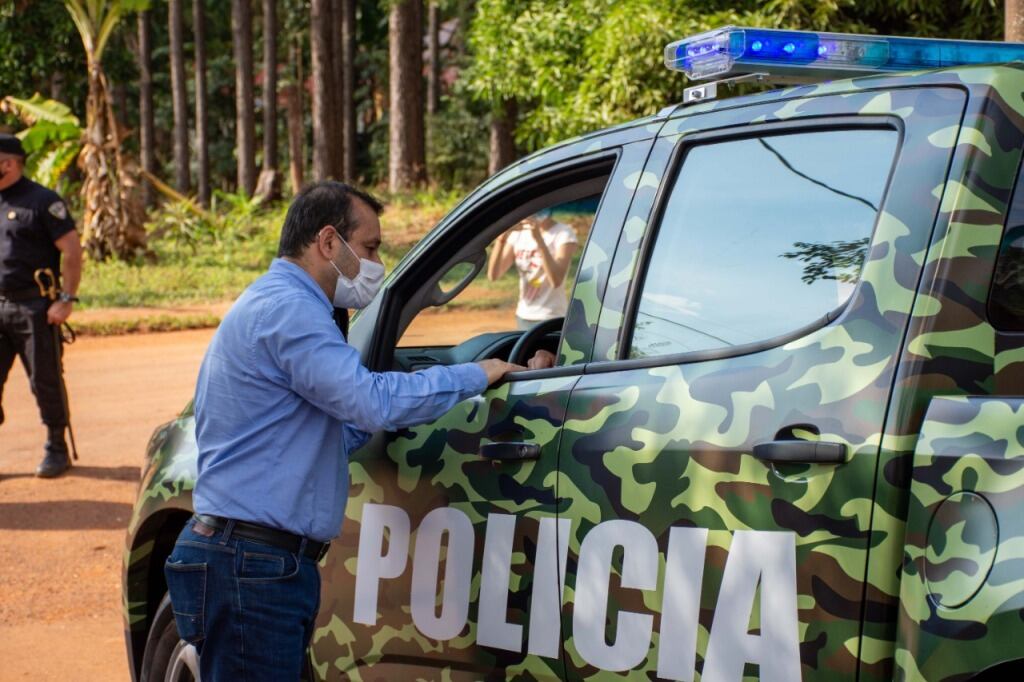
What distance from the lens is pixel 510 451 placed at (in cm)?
302

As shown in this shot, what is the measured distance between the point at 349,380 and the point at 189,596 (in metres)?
0.66

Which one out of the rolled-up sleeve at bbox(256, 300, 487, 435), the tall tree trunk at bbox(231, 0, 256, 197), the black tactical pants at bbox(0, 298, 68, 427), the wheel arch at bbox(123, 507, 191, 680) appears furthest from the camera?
the tall tree trunk at bbox(231, 0, 256, 197)

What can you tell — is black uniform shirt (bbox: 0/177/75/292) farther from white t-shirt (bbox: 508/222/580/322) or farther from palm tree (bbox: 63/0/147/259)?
palm tree (bbox: 63/0/147/259)

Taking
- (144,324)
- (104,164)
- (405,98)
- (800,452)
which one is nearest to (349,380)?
(800,452)

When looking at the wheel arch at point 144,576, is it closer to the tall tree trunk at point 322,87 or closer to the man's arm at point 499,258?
the man's arm at point 499,258

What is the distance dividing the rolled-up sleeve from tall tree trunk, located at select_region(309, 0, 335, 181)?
23163 millimetres

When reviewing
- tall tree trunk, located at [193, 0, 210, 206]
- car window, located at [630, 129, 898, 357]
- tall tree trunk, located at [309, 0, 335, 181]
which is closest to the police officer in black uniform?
car window, located at [630, 129, 898, 357]

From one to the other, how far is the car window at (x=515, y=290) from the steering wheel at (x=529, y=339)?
122mm

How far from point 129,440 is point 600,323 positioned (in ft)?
Result: 26.0

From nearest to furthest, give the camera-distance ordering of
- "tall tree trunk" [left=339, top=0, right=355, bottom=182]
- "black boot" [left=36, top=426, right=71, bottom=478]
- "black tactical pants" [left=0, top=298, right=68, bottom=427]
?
"black tactical pants" [left=0, top=298, right=68, bottom=427] < "black boot" [left=36, top=426, right=71, bottom=478] < "tall tree trunk" [left=339, top=0, right=355, bottom=182]

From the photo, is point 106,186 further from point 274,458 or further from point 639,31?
point 274,458

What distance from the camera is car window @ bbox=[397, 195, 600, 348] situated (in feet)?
12.6

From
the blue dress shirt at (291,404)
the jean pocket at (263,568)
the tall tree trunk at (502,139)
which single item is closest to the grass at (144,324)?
the tall tree trunk at (502,139)

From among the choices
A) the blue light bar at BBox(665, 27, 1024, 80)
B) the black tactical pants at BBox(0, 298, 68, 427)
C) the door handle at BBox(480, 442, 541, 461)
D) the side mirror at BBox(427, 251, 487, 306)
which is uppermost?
the blue light bar at BBox(665, 27, 1024, 80)
